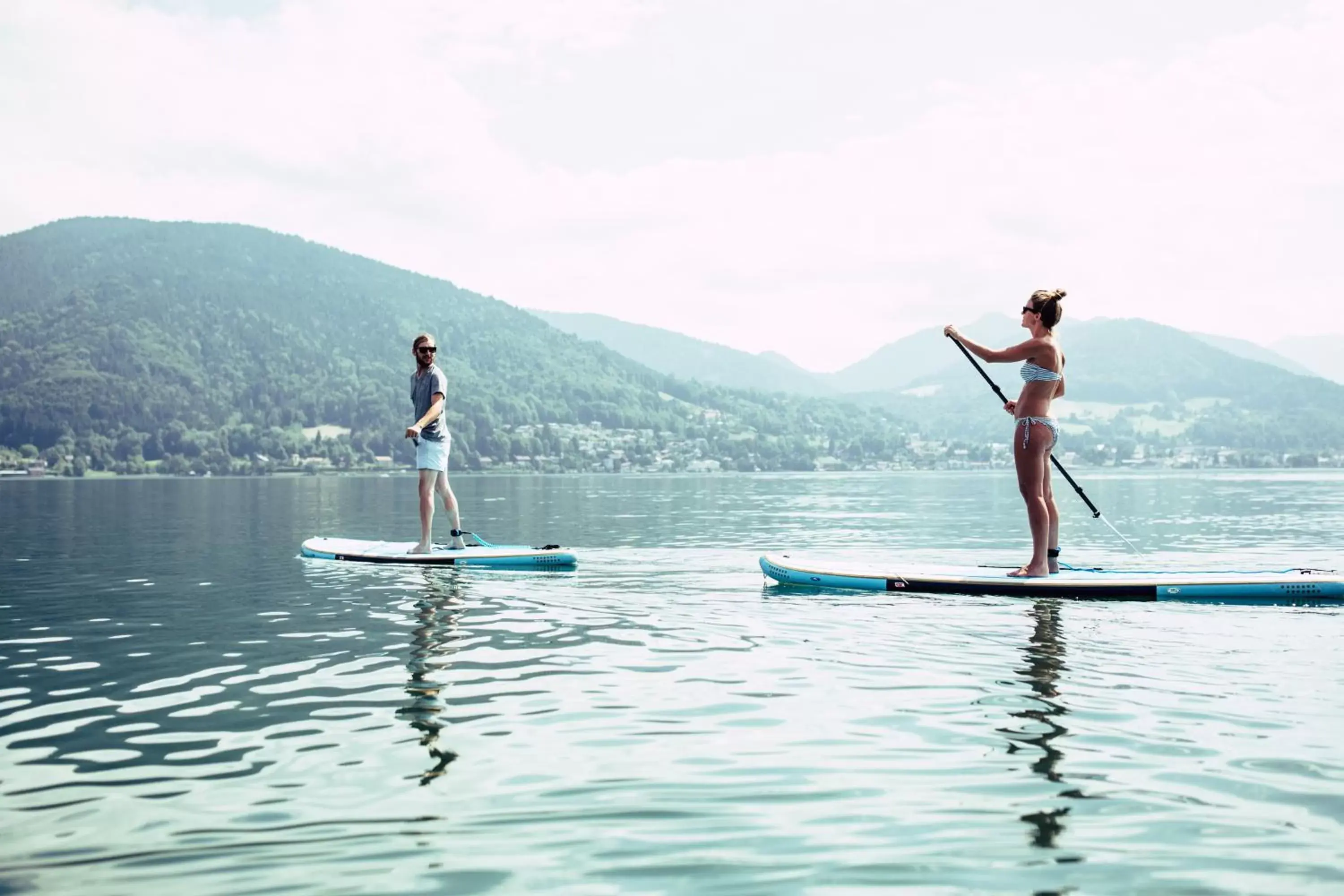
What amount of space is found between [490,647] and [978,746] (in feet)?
17.4

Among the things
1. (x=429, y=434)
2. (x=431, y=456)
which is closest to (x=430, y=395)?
(x=429, y=434)

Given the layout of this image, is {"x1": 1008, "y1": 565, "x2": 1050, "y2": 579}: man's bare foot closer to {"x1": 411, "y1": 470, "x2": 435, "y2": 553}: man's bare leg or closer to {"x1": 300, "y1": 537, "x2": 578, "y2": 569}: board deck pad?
{"x1": 300, "y1": 537, "x2": 578, "y2": 569}: board deck pad

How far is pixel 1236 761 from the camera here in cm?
650

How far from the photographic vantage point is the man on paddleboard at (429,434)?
17.7m

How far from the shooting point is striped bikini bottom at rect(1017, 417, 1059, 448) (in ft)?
46.4

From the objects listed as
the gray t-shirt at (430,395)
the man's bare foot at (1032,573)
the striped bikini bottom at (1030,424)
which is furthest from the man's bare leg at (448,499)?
the striped bikini bottom at (1030,424)

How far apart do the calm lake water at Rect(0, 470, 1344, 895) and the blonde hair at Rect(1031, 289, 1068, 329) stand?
141 inches

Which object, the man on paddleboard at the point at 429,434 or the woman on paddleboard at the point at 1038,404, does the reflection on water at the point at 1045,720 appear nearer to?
the woman on paddleboard at the point at 1038,404

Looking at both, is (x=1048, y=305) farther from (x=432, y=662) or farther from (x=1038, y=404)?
(x=432, y=662)

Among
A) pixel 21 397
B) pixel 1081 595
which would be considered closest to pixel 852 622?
pixel 1081 595

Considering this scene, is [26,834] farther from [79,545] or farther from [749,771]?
[79,545]


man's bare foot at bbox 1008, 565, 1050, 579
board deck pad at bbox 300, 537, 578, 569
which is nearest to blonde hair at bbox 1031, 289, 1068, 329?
man's bare foot at bbox 1008, 565, 1050, 579

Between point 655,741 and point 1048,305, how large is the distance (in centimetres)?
941

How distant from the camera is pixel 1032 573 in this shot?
14.5 meters
